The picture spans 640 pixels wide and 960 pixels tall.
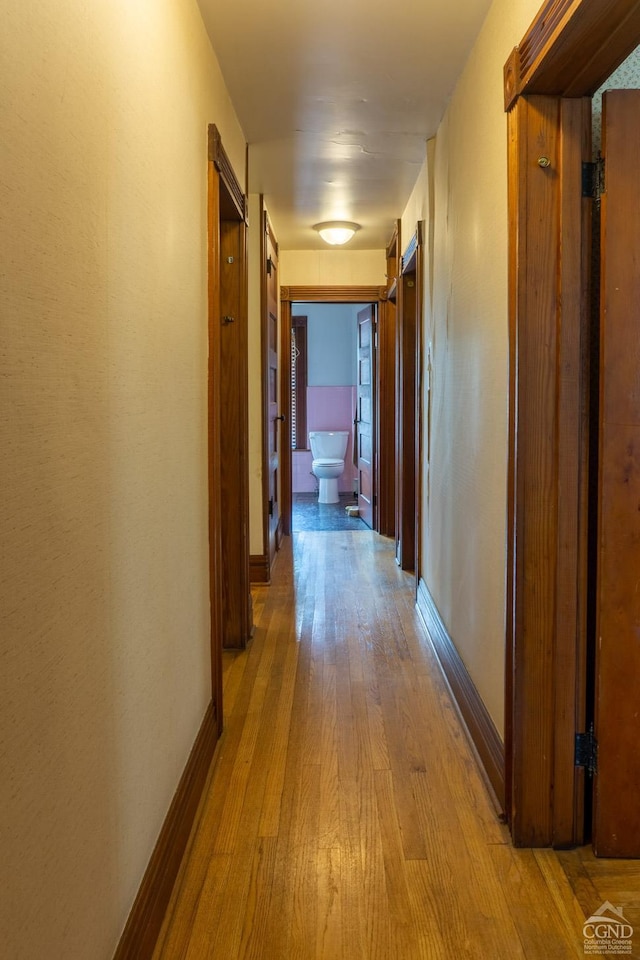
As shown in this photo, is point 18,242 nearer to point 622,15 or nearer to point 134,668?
point 134,668

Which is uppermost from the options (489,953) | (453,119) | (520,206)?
(453,119)

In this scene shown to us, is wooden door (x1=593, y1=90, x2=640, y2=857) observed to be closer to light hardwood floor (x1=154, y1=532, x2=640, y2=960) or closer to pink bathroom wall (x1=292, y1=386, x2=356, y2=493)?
light hardwood floor (x1=154, y1=532, x2=640, y2=960)

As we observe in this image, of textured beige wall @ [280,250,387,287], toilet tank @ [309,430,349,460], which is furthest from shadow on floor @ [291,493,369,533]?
textured beige wall @ [280,250,387,287]

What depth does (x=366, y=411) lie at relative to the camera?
262 inches

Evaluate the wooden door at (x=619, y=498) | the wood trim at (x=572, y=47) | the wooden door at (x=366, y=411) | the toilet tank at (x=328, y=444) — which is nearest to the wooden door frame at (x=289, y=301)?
the wooden door at (x=366, y=411)

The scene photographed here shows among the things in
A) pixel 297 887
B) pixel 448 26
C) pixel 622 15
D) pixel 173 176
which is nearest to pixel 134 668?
pixel 297 887

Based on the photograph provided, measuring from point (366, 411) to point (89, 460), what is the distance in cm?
556

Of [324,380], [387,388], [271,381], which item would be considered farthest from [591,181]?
[324,380]

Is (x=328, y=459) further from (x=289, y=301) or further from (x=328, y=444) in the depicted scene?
(x=289, y=301)

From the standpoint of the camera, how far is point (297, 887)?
5.53 feet

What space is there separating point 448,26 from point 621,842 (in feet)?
7.95

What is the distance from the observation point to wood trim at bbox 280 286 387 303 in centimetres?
591

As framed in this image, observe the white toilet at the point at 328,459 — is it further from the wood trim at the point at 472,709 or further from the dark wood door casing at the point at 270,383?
the wood trim at the point at 472,709

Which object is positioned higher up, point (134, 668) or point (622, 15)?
point (622, 15)
